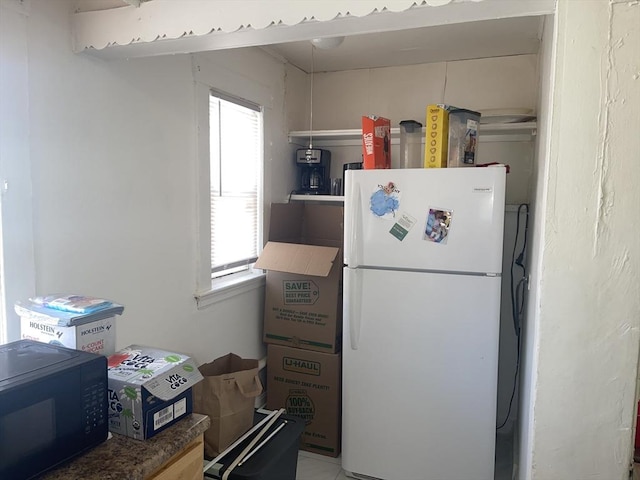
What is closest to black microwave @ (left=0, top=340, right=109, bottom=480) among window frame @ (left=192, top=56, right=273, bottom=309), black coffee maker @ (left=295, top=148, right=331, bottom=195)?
window frame @ (left=192, top=56, right=273, bottom=309)

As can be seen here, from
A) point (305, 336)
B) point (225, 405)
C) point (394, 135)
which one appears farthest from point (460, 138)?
point (225, 405)

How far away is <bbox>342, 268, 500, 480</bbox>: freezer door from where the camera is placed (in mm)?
2146

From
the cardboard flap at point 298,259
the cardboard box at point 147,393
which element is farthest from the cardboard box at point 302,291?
the cardboard box at point 147,393

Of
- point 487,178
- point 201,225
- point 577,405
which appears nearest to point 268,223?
point 201,225

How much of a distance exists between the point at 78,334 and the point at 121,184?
737 millimetres

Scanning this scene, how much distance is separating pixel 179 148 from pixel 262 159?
74 cm

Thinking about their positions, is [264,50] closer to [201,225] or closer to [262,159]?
[262,159]

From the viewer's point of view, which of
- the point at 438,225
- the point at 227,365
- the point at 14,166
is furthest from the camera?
the point at 227,365

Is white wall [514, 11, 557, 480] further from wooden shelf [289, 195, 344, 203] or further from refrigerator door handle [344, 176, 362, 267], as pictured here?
Answer: wooden shelf [289, 195, 344, 203]

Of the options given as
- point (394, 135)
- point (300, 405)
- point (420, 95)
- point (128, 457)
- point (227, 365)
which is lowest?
point (300, 405)

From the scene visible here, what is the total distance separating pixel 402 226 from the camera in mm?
2203

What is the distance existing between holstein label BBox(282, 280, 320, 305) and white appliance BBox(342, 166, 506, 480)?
388 mm

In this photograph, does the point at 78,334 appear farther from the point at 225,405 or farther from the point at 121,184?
the point at 225,405

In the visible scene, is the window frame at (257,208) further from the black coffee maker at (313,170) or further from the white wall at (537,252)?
the white wall at (537,252)
